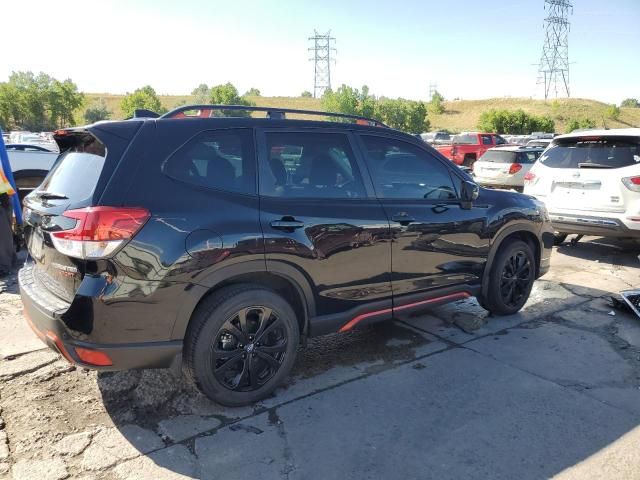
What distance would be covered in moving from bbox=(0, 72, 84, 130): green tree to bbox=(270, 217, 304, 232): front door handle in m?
67.7

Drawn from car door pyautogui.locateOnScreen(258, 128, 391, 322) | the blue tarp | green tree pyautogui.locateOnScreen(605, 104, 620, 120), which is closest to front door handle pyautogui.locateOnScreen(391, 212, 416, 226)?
car door pyautogui.locateOnScreen(258, 128, 391, 322)

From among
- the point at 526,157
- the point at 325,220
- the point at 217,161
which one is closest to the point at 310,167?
the point at 325,220

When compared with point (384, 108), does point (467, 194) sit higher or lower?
lower

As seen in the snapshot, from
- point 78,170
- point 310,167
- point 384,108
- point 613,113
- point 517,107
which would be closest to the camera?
point 78,170

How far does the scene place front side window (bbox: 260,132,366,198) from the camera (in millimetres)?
3246

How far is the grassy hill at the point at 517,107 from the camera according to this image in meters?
85.4

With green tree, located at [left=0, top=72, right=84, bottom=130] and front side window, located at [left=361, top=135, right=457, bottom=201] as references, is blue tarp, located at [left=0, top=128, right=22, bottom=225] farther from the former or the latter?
green tree, located at [left=0, top=72, right=84, bottom=130]

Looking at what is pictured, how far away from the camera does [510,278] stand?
4867 millimetres

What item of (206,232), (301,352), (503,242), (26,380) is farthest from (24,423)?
(503,242)

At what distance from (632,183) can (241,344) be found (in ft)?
19.7

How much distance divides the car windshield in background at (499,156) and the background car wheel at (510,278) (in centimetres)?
1107

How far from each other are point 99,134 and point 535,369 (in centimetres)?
349

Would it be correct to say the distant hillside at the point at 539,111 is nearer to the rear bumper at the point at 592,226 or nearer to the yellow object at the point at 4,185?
the rear bumper at the point at 592,226

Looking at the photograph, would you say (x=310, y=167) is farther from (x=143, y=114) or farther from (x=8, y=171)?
(x=8, y=171)
